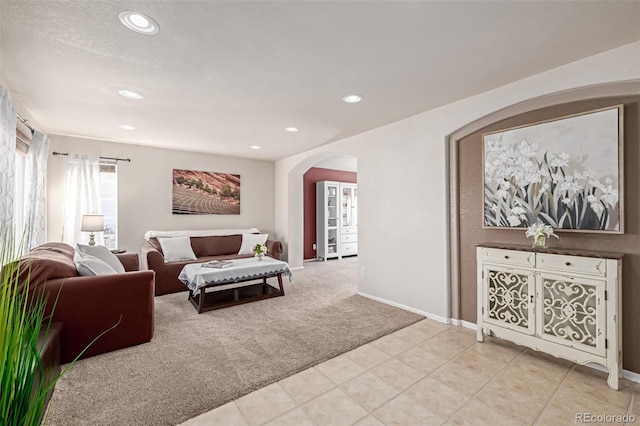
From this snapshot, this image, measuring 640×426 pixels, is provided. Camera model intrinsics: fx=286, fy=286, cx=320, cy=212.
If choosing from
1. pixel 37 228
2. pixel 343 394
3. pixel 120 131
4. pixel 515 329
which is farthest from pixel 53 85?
pixel 515 329

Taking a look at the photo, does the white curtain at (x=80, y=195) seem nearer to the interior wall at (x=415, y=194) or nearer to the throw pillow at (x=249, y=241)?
the throw pillow at (x=249, y=241)

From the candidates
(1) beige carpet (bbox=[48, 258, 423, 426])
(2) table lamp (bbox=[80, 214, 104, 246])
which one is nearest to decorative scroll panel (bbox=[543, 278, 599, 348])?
(1) beige carpet (bbox=[48, 258, 423, 426])

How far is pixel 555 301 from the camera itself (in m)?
2.23

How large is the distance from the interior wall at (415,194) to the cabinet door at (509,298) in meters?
0.54

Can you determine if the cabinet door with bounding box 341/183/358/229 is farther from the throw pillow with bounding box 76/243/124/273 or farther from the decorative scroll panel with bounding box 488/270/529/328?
the throw pillow with bounding box 76/243/124/273

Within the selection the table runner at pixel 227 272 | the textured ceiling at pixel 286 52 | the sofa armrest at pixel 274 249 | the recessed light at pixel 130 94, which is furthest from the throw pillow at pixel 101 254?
the sofa armrest at pixel 274 249

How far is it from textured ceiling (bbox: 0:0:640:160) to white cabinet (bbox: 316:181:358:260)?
3.86 m

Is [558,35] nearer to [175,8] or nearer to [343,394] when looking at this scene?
[175,8]

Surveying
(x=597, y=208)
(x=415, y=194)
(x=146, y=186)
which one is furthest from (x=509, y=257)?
(x=146, y=186)

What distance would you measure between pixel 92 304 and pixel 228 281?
1460mm

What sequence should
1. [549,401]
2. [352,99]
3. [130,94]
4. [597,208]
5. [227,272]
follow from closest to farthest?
[549,401]
[597,208]
[130,94]
[352,99]
[227,272]

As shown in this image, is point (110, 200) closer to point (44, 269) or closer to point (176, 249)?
point (176, 249)

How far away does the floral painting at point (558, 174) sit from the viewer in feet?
7.03

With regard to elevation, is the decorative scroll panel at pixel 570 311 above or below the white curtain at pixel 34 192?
below
